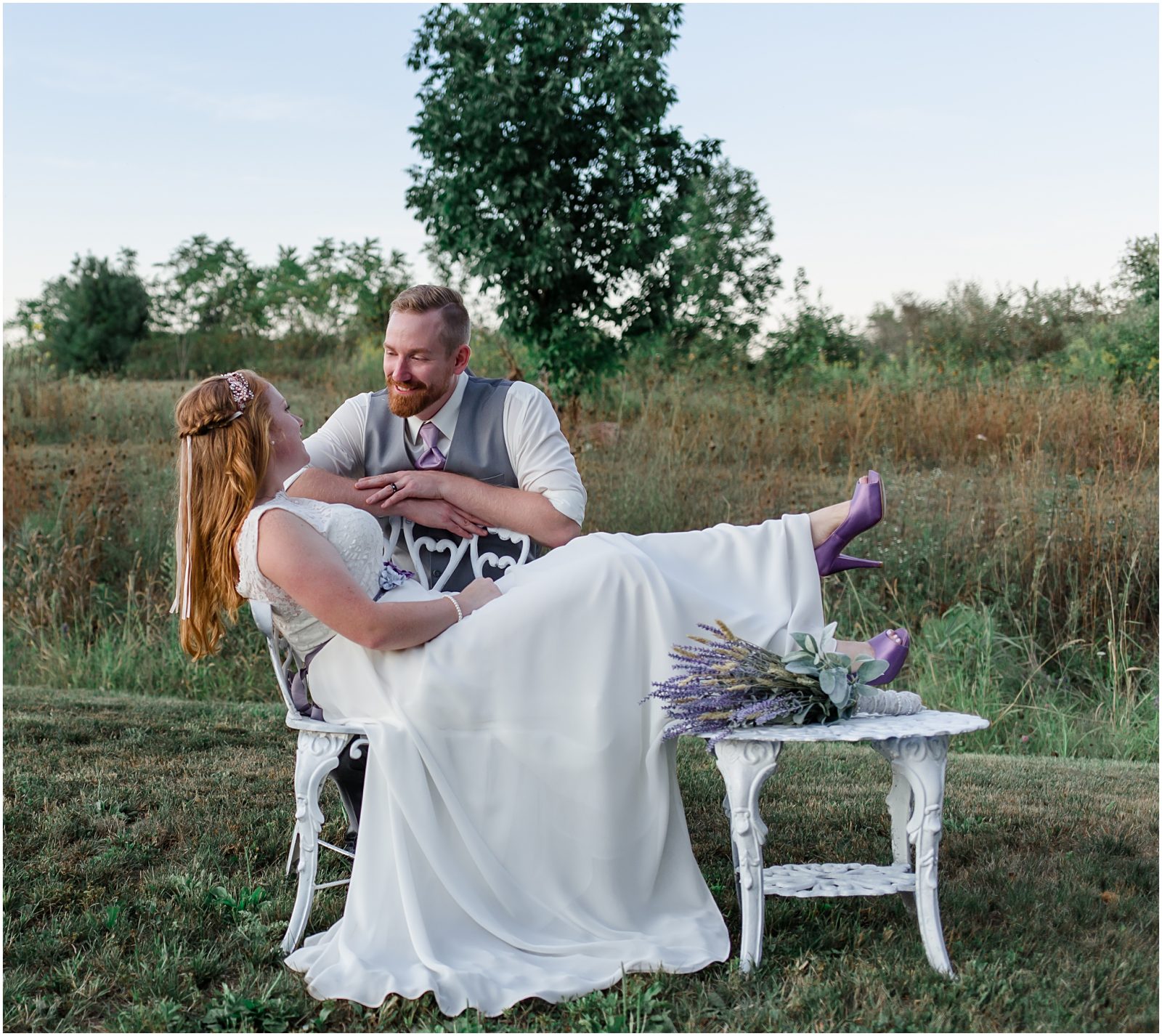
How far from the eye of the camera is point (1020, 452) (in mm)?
6672

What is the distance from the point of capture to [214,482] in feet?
8.36

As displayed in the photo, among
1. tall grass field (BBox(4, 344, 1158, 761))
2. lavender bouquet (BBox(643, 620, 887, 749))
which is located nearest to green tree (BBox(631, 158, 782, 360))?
tall grass field (BBox(4, 344, 1158, 761))

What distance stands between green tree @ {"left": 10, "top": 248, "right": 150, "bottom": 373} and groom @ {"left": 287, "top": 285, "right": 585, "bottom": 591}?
1170 cm

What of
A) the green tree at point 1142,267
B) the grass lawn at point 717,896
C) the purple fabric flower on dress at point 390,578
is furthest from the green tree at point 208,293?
the purple fabric flower on dress at point 390,578

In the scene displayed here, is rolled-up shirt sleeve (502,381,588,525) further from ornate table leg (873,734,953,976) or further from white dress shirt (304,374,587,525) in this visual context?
ornate table leg (873,734,953,976)

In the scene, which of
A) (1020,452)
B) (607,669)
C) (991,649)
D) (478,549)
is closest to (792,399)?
(1020,452)

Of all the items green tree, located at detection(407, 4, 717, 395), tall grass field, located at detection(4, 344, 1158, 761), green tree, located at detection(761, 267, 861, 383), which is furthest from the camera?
green tree, located at detection(761, 267, 861, 383)

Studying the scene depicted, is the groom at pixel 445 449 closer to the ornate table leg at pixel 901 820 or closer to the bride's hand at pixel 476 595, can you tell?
the bride's hand at pixel 476 595

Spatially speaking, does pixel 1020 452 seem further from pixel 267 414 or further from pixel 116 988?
pixel 116 988

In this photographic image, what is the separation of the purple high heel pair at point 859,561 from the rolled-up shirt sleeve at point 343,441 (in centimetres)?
150

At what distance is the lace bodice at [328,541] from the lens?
99.6 inches

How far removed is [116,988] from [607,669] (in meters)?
1.27

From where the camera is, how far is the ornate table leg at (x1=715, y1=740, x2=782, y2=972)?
90.5 inches

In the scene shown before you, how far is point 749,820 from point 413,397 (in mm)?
1620
